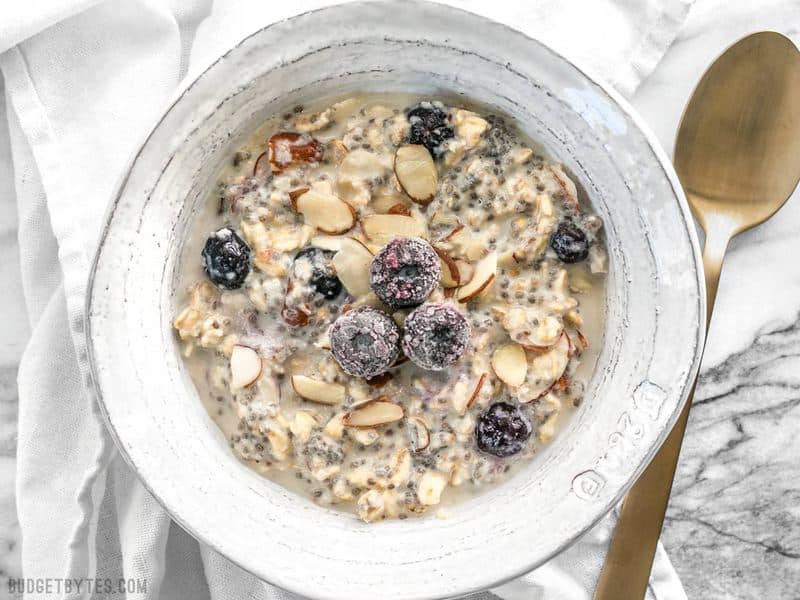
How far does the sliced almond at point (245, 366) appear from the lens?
1319 mm

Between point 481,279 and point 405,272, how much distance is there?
0.52ft

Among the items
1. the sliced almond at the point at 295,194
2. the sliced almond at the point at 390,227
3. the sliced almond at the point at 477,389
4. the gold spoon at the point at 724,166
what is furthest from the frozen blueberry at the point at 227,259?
the gold spoon at the point at 724,166

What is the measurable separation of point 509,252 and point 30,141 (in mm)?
923

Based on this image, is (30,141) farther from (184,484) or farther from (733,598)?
(733,598)

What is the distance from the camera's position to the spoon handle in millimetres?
1458

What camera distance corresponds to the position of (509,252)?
4.33 feet

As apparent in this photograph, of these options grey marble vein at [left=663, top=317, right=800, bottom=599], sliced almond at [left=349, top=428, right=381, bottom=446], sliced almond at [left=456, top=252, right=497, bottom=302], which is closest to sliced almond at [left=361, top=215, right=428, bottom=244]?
sliced almond at [left=456, top=252, right=497, bottom=302]

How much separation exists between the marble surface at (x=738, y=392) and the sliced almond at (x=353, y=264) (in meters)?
0.63

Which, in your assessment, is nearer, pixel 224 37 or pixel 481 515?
pixel 481 515

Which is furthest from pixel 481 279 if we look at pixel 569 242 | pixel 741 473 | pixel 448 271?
pixel 741 473

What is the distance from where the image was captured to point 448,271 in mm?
1301

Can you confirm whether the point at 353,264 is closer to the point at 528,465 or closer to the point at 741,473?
the point at 528,465

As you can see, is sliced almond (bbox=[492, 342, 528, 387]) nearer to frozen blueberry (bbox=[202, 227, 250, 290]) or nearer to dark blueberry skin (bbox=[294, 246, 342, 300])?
dark blueberry skin (bbox=[294, 246, 342, 300])

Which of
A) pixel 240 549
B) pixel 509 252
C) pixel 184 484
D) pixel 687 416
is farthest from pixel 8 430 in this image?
pixel 687 416
